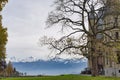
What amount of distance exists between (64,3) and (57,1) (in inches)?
41.0

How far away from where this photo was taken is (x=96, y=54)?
155 ft

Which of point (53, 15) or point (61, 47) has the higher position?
point (53, 15)

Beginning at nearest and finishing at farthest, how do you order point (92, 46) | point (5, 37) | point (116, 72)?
point (5, 37) < point (92, 46) < point (116, 72)

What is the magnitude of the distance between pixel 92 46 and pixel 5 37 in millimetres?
12446

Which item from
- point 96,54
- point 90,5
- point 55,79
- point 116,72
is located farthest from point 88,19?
point 116,72

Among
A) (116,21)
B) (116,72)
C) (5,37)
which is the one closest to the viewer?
(5,37)

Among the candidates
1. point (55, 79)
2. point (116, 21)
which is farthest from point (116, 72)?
point (55, 79)

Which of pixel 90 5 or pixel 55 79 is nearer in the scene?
pixel 55 79

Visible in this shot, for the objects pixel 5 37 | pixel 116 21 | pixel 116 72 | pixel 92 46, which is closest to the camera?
pixel 5 37

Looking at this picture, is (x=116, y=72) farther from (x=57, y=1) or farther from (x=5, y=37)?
(x=5, y=37)

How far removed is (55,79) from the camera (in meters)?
39.4

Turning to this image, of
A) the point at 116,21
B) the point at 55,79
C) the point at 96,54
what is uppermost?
the point at 116,21

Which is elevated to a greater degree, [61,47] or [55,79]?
[61,47]

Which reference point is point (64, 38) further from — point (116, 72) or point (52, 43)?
point (116, 72)
